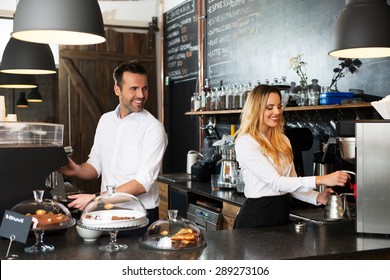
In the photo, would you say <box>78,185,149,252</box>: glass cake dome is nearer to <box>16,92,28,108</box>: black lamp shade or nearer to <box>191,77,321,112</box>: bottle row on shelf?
<box>191,77,321,112</box>: bottle row on shelf

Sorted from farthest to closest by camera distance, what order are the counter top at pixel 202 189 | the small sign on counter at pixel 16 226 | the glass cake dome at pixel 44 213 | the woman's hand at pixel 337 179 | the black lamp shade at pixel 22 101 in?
1. the black lamp shade at pixel 22 101
2. the counter top at pixel 202 189
3. the woman's hand at pixel 337 179
4. the glass cake dome at pixel 44 213
5. the small sign on counter at pixel 16 226

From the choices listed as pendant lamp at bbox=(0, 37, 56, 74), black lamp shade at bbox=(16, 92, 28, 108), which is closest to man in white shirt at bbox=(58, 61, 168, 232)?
pendant lamp at bbox=(0, 37, 56, 74)

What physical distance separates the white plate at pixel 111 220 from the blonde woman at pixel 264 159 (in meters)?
0.92

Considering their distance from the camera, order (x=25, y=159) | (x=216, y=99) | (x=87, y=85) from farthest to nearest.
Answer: (x=87, y=85) → (x=216, y=99) → (x=25, y=159)

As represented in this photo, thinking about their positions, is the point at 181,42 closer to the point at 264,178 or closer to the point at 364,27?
the point at 264,178

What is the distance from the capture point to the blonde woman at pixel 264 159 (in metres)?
2.96

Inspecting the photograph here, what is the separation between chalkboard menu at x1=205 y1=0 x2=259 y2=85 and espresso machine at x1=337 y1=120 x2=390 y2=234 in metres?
2.70

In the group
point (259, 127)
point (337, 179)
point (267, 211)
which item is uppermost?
point (259, 127)

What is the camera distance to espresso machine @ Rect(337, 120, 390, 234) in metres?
2.51

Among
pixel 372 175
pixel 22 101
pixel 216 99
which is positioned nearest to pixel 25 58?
pixel 216 99

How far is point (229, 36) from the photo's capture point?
554 cm

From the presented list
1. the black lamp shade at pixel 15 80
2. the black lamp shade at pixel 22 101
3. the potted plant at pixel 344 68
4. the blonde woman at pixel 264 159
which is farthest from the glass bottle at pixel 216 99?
the black lamp shade at pixel 22 101

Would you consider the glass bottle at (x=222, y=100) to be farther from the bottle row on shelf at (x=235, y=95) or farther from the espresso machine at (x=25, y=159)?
the espresso machine at (x=25, y=159)

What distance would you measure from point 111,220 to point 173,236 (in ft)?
0.90
